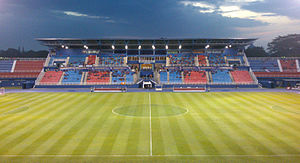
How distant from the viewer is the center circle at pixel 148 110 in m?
26.2

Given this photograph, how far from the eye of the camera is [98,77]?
59719mm

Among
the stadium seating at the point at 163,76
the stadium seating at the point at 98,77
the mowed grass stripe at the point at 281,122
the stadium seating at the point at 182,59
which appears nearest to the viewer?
the mowed grass stripe at the point at 281,122

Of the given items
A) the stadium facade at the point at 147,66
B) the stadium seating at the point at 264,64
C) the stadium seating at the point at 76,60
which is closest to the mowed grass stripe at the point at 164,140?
the stadium facade at the point at 147,66

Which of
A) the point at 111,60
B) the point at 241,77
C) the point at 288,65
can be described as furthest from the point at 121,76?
the point at 288,65

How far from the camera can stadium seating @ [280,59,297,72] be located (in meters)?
68.0

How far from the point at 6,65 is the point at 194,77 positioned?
215 feet

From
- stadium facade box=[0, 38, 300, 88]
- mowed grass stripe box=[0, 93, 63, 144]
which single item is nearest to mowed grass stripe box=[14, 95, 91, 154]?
mowed grass stripe box=[0, 93, 63, 144]

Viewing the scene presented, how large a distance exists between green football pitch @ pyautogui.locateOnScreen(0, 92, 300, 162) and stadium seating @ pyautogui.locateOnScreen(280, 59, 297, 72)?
48.3m

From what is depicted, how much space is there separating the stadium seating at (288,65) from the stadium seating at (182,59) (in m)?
32.8

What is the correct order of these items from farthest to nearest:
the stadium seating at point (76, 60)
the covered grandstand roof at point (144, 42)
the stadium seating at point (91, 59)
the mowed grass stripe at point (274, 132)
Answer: the covered grandstand roof at point (144, 42) < the stadium seating at point (91, 59) < the stadium seating at point (76, 60) < the mowed grass stripe at point (274, 132)

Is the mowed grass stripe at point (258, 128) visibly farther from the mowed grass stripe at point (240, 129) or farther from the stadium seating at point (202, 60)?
the stadium seating at point (202, 60)

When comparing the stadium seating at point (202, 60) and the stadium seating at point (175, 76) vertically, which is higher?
the stadium seating at point (202, 60)

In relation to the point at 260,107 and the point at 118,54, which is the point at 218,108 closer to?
the point at 260,107

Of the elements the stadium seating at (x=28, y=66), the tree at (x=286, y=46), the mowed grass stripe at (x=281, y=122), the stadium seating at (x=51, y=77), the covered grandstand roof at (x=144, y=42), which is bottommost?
the mowed grass stripe at (x=281, y=122)
